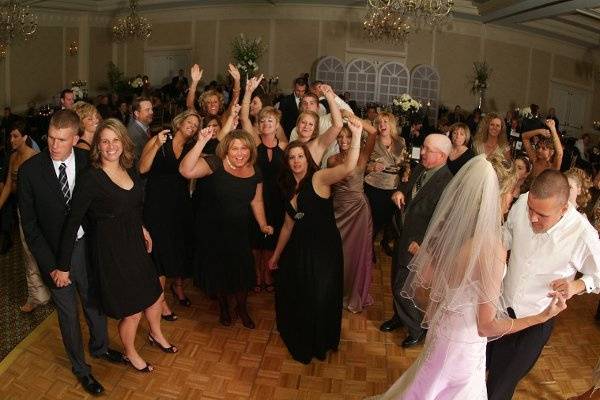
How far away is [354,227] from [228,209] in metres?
1.05

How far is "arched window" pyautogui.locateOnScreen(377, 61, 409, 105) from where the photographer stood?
13.5 metres

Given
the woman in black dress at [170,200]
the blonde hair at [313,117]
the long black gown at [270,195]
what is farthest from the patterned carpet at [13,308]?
the blonde hair at [313,117]

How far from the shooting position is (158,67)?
14984 millimetres

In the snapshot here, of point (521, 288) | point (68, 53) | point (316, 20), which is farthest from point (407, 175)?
point (68, 53)

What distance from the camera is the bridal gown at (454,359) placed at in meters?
2.32

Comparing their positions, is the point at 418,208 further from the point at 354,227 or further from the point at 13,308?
the point at 13,308

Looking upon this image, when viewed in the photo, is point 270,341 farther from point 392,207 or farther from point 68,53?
point 68,53

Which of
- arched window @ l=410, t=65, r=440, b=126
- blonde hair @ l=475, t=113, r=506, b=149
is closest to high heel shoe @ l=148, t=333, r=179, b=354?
blonde hair @ l=475, t=113, r=506, b=149

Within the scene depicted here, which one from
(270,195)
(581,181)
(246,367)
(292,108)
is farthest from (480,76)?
(246,367)

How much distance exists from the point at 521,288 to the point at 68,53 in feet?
44.4

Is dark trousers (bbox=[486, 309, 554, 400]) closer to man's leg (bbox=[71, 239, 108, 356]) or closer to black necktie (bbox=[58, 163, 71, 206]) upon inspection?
man's leg (bbox=[71, 239, 108, 356])

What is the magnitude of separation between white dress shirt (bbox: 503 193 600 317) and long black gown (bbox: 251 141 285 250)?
203cm

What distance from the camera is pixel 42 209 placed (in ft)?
9.50

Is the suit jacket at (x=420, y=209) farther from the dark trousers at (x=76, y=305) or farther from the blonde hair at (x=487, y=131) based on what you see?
the dark trousers at (x=76, y=305)
